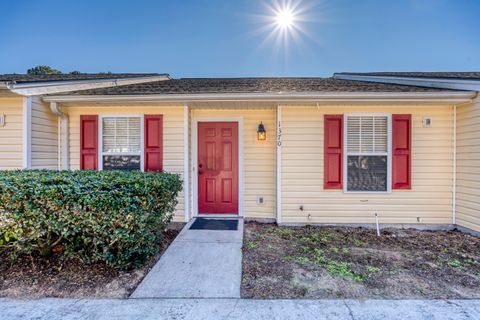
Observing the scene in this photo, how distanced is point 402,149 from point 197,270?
172 inches

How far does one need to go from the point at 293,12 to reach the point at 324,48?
3.00 m

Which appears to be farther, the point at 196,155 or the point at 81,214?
the point at 196,155

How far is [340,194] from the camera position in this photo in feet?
15.3

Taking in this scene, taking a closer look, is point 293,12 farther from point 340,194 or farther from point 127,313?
point 127,313

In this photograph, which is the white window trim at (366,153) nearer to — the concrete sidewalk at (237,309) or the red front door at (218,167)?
the red front door at (218,167)

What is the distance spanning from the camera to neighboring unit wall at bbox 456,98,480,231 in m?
4.09

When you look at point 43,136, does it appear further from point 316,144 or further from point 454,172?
point 454,172

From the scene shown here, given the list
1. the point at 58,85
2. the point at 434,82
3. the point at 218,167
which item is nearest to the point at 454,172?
the point at 434,82

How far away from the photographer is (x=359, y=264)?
3076mm

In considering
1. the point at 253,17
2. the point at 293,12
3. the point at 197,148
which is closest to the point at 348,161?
the point at 197,148

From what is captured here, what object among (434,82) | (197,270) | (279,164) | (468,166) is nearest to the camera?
(197,270)

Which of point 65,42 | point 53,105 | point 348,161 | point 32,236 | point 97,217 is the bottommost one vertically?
point 32,236

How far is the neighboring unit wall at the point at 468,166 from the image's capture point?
4.09m

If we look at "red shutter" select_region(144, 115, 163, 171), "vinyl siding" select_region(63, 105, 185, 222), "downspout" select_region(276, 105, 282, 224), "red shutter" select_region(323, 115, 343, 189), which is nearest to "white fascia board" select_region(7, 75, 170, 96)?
"vinyl siding" select_region(63, 105, 185, 222)
